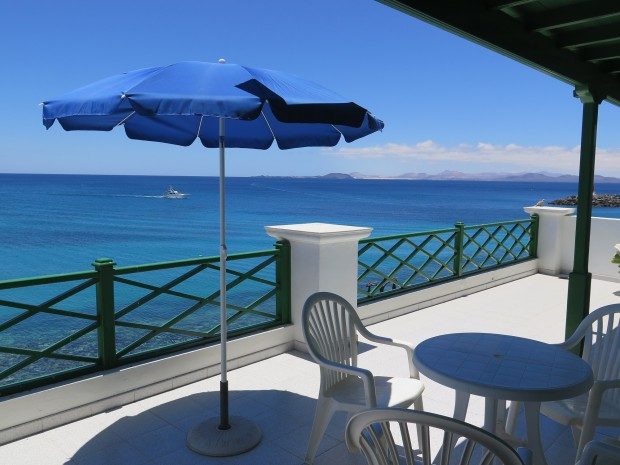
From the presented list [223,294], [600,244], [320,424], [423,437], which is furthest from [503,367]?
[600,244]

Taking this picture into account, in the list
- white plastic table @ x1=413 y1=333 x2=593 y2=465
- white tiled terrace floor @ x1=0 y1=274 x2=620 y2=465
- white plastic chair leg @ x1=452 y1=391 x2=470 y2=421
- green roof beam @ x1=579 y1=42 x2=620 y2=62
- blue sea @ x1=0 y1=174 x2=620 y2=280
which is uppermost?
green roof beam @ x1=579 y1=42 x2=620 y2=62

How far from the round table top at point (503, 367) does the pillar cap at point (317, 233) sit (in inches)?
70.1

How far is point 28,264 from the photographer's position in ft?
84.6

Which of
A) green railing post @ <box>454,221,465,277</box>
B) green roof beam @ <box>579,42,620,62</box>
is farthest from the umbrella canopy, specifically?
green railing post @ <box>454,221,465,277</box>

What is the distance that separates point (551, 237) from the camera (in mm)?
8031

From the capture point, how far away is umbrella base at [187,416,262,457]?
2760 millimetres

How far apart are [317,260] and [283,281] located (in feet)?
Answer: 1.34

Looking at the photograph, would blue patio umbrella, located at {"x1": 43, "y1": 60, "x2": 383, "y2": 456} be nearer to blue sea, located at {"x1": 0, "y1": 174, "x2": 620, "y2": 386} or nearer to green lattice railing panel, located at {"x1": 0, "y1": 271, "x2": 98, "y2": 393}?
green lattice railing panel, located at {"x1": 0, "y1": 271, "x2": 98, "y2": 393}

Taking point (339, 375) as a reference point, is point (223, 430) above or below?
below

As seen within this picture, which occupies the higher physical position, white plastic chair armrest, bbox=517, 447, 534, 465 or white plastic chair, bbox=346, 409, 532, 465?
white plastic chair, bbox=346, 409, 532, 465

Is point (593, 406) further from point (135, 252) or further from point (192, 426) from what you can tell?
point (135, 252)

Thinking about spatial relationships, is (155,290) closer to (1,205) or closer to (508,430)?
(508,430)

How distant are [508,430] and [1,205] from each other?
2355 inches

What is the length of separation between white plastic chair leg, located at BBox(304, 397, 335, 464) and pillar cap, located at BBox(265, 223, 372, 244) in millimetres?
1812
